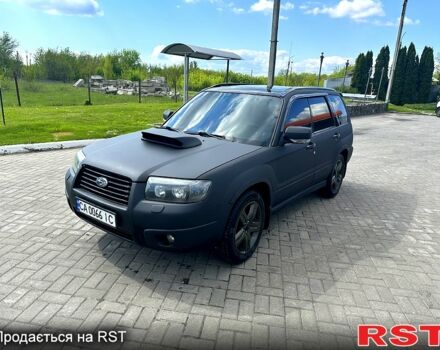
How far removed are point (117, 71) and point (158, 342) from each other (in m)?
57.3

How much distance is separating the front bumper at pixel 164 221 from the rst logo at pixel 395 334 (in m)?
1.45

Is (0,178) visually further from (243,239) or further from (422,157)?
(422,157)

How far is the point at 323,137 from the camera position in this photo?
474 cm

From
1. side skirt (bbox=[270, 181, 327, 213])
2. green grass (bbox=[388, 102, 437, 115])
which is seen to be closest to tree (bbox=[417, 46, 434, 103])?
green grass (bbox=[388, 102, 437, 115])

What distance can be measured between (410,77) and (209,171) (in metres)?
45.8

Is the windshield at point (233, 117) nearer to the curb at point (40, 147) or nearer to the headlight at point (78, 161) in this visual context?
the headlight at point (78, 161)

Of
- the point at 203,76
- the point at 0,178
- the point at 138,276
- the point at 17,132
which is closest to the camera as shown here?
the point at 138,276

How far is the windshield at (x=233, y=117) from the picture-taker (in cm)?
367

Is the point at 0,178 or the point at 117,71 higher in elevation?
the point at 117,71

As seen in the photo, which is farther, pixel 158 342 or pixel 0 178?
pixel 0 178

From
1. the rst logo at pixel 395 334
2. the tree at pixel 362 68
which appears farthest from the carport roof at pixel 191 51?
the tree at pixel 362 68

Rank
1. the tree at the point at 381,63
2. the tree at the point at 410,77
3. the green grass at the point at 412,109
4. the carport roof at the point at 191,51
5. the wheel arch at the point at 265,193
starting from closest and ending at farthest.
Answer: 1. the wheel arch at the point at 265,193
2. the carport roof at the point at 191,51
3. the green grass at the point at 412,109
4. the tree at the point at 410,77
5. the tree at the point at 381,63

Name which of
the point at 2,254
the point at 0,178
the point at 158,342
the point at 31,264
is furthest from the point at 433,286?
the point at 0,178

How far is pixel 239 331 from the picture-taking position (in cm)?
253
